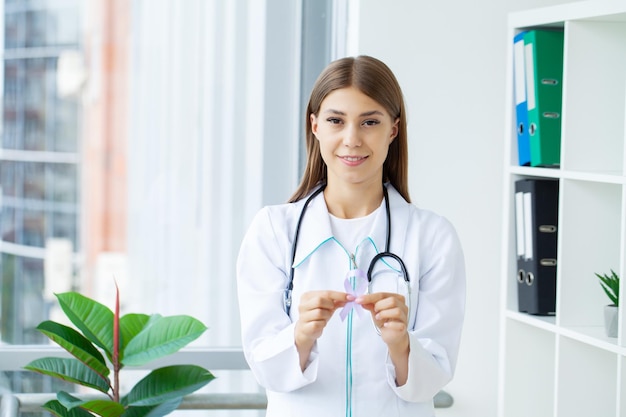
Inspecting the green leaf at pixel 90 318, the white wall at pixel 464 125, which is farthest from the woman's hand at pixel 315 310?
the white wall at pixel 464 125

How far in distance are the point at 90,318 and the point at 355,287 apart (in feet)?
2.97

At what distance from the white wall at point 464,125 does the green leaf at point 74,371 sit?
1070 millimetres

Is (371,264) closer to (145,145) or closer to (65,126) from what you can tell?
(145,145)

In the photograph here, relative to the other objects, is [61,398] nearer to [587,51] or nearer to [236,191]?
[236,191]

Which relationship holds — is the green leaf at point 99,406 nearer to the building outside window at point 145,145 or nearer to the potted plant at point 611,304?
the building outside window at point 145,145

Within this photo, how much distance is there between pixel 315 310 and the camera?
1.48 metres

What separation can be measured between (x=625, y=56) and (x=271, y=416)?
3.93ft

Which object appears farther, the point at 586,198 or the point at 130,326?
the point at 130,326

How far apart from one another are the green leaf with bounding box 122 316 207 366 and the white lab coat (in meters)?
0.53

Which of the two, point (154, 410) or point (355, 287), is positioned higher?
point (355, 287)

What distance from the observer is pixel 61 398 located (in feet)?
7.12

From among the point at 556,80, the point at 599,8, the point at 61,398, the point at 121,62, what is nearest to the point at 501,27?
the point at 556,80

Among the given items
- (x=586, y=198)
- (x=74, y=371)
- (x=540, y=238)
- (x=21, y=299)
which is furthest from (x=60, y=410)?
(x=586, y=198)

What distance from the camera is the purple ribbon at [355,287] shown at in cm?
155
